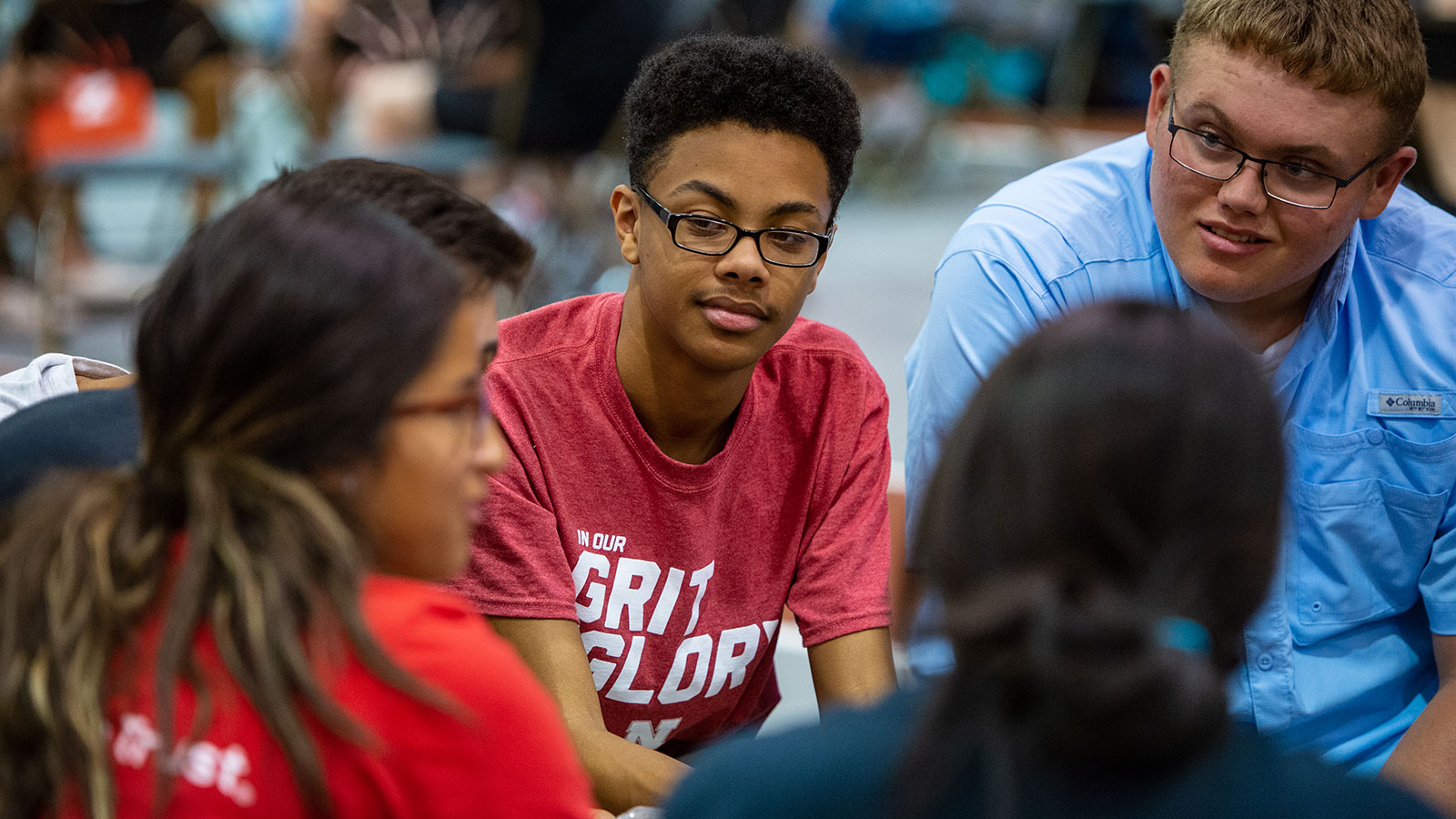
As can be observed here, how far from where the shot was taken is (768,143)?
162 centimetres

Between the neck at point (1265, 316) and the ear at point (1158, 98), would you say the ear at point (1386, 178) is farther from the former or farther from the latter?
the ear at point (1158, 98)

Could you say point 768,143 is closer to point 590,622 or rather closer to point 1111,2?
point 590,622

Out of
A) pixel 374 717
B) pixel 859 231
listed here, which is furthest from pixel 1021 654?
pixel 859 231

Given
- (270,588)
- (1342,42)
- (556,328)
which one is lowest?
(270,588)

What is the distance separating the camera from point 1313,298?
1.77 metres

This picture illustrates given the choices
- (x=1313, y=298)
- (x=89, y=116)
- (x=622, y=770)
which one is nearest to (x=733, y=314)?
(x=622, y=770)

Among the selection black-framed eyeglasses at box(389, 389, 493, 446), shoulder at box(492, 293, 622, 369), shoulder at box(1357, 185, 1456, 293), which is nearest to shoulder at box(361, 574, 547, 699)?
black-framed eyeglasses at box(389, 389, 493, 446)

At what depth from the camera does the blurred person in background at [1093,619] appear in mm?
806

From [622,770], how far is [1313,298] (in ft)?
3.51

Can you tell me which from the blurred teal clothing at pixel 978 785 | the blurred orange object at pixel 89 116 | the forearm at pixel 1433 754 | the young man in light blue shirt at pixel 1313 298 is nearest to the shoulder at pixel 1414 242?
the young man in light blue shirt at pixel 1313 298

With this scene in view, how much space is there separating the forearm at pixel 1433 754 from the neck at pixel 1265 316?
0.48 m

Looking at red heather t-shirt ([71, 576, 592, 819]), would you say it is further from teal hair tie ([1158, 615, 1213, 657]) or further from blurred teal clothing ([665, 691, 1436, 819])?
teal hair tie ([1158, 615, 1213, 657])

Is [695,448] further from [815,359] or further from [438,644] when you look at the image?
[438,644]

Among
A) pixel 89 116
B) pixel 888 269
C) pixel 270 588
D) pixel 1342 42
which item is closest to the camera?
pixel 270 588
